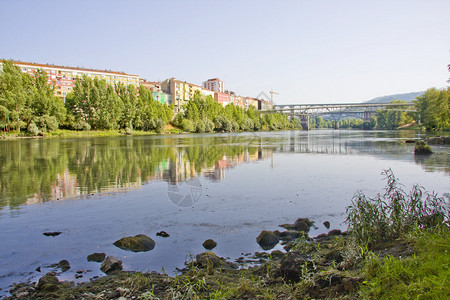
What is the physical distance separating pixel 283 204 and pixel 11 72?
242 ft

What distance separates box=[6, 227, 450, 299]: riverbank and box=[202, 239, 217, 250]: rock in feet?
3.10

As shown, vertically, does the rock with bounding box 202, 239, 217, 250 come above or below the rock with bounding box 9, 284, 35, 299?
below

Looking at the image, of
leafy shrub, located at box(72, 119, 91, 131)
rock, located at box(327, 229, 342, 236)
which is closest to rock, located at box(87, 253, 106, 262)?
rock, located at box(327, 229, 342, 236)

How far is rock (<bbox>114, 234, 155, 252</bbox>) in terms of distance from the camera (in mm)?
7535

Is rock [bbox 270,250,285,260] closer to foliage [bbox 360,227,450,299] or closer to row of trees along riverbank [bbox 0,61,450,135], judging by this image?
foliage [bbox 360,227,450,299]

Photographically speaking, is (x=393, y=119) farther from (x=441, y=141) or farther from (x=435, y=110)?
(x=441, y=141)

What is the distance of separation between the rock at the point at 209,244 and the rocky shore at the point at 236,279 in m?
0.70

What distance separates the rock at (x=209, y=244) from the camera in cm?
764

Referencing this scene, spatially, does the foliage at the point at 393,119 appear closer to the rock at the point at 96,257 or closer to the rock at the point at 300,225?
the rock at the point at 300,225

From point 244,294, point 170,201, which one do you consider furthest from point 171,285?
point 170,201

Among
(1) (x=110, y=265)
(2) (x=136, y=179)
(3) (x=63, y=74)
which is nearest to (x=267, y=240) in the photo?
(1) (x=110, y=265)

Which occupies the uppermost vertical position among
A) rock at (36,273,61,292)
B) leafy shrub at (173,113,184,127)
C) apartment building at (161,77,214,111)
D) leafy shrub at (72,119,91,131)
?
apartment building at (161,77,214,111)

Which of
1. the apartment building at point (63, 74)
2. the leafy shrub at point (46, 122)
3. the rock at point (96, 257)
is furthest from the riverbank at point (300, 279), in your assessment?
the apartment building at point (63, 74)

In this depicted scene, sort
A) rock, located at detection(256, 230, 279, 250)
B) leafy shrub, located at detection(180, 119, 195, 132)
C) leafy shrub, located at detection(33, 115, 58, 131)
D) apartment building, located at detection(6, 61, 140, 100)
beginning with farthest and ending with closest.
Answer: apartment building, located at detection(6, 61, 140, 100) → leafy shrub, located at detection(180, 119, 195, 132) → leafy shrub, located at detection(33, 115, 58, 131) → rock, located at detection(256, 230, 279, 250)
